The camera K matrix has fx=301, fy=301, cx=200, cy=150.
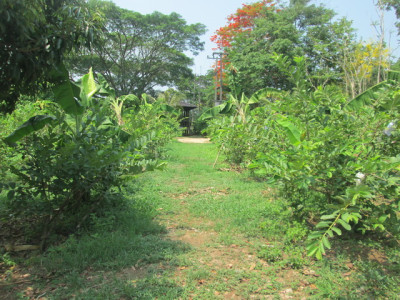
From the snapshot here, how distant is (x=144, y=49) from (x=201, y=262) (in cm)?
2698

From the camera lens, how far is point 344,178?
3408mm

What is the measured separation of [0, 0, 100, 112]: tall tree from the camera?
2.28 metres

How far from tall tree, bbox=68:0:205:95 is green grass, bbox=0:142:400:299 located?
77.2 ft

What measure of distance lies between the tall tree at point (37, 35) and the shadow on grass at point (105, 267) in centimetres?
177

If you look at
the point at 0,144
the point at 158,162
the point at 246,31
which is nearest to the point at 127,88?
the point at 246,31

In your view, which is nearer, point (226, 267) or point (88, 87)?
point (226, 267)

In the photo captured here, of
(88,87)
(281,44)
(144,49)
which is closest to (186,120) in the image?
(144,49)

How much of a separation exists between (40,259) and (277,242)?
8.76ft

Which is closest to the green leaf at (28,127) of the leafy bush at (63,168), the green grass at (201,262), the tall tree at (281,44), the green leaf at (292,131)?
the leafy bush at (63,168)

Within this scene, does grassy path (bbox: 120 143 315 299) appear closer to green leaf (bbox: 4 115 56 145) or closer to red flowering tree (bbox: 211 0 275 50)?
green leaf (bbox: 4 115 56 145)

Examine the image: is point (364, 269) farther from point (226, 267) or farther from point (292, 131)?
point (292, 131)

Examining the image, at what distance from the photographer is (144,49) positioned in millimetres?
27594

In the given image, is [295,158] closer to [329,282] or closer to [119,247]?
[329,282]

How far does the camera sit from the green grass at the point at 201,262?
8.92ft
